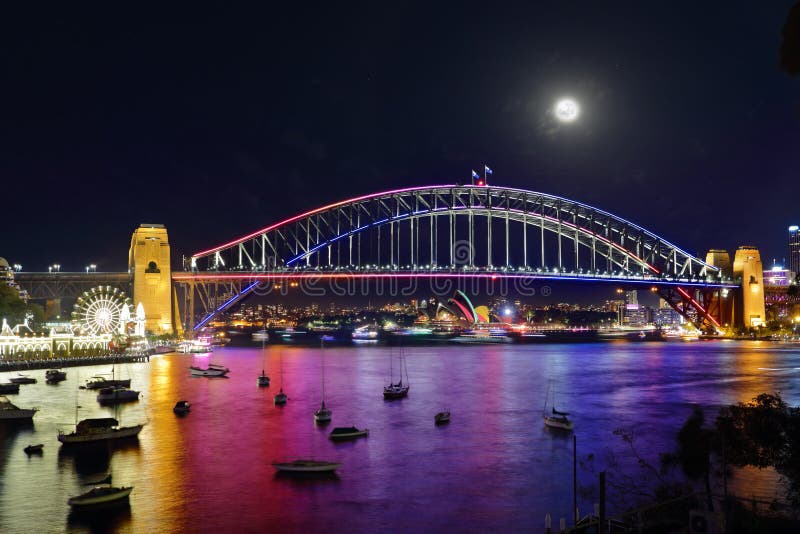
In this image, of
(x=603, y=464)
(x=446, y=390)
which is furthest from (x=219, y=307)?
(x=603, y=464)

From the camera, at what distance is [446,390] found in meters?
43.4

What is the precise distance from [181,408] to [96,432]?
24.8ft

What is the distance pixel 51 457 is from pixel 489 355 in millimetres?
52092

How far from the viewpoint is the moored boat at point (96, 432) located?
26422 millimetres

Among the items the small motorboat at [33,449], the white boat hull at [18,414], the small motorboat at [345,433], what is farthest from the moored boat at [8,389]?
the small motorboat at [345,433]

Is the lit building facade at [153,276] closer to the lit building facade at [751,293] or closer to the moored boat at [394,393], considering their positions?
the moored boat at [394,393]

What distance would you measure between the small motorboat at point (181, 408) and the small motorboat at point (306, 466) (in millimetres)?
12287

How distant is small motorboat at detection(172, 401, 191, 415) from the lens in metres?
34.2

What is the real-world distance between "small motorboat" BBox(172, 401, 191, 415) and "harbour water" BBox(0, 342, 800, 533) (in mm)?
842

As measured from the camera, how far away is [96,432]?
2691 cm

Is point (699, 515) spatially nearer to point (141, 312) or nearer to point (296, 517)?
point (296, 517)

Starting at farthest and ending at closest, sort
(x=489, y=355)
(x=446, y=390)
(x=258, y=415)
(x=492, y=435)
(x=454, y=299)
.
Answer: (x=454, y=299), (x=489, y=355), (x=446, y=390), (x=258, y=415), (x=492, y=435)

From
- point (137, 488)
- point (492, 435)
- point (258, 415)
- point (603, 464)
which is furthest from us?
point (258, 415)

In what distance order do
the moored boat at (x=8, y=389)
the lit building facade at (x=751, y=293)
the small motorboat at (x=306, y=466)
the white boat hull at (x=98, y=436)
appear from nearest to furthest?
the small motorboat at (x=306, y=466) → the white boat hull at (x=98, y=436) → the moored boat at (x=8, y=389) → the lit building facade at (x=751, y=293)
